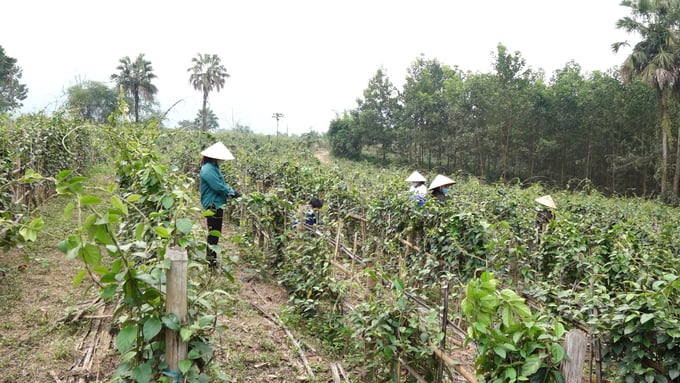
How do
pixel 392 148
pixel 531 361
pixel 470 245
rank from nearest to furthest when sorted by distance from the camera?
pixel 531 361 → pixel 470 245 → pixel 392 148

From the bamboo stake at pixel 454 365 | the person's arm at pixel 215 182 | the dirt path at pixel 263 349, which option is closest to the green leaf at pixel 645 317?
the bamboo stake at pixel 454 365

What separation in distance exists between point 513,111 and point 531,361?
26706 mm

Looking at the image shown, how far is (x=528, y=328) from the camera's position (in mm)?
1936

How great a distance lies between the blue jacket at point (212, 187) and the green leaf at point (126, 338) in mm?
3402

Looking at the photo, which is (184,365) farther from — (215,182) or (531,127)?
(531,127)

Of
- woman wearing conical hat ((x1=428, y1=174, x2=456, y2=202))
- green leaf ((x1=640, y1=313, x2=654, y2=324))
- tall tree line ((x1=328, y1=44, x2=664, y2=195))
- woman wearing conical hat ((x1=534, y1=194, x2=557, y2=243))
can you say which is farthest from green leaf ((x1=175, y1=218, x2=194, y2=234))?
tall tree line ((x1=328, y1=44, x2=664, y2=195))

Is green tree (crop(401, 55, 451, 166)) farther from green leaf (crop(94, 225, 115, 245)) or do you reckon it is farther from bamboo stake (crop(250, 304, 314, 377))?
green leaf (crop(94, 225, 115, 245))

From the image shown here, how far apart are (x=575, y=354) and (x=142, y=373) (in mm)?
1749

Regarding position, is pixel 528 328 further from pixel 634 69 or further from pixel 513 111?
pixel 513 111

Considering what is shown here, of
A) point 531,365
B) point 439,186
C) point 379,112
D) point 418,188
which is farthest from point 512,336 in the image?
point 379,112

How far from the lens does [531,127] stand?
2644 centimetres

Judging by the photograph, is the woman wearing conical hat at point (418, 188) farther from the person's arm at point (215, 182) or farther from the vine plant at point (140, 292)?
the vine plant at point (140, 292)

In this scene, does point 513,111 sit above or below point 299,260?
above

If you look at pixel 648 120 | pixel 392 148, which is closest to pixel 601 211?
pixel 648 120
